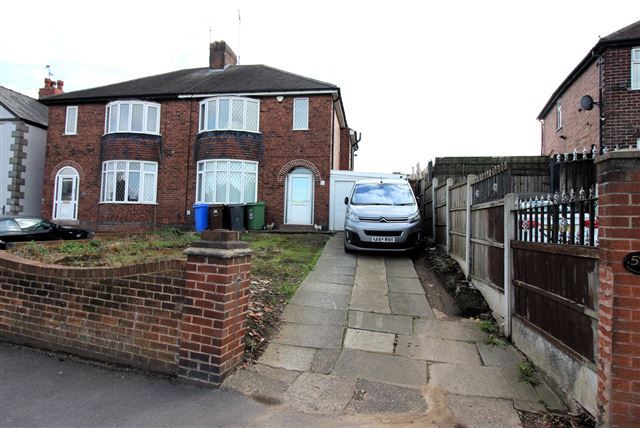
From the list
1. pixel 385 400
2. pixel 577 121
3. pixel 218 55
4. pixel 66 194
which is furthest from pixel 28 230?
pixel 577 121

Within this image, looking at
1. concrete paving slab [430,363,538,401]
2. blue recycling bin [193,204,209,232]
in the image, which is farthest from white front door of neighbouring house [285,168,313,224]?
concrete paving slab [430,363,538,401]

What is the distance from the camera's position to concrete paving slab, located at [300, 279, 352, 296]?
622cm

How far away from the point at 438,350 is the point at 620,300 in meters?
2.04

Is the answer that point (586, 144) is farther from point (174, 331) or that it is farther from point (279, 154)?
point (174, 331)

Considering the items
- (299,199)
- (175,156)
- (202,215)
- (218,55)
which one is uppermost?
(218,55)

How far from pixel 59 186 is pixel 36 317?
16194mm

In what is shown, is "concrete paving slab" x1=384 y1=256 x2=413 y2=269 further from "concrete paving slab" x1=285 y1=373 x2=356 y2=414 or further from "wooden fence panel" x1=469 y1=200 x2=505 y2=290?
"concrete paving slab" x1=285 y1=373 x2=356 y2=414

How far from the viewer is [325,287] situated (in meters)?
6.40

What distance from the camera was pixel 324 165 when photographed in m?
15.4

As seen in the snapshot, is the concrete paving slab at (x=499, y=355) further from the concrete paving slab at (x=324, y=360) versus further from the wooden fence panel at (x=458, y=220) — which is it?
the wooden fence panel at (x=458, y=220)

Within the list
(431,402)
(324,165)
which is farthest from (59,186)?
(431,402)

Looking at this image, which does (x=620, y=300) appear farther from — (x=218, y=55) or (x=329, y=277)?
(x=218, y=55)

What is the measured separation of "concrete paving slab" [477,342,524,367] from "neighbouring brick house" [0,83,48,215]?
21.5m

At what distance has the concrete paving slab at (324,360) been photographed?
12.6ft
